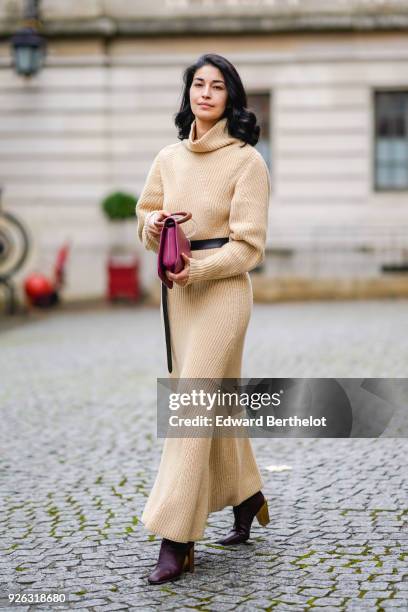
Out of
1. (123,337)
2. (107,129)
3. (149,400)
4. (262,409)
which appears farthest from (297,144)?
(262,409)

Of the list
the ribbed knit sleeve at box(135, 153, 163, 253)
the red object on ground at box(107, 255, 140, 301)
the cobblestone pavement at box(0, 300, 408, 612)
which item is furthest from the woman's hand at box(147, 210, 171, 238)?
the red object on ground at box(107, 255, 140, 301)

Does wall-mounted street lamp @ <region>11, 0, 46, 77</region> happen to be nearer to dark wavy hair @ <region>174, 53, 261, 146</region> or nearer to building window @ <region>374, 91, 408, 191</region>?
building window @ <region>374, 91, 408, 191</region>

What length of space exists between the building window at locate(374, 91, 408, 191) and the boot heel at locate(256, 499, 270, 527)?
1708 centimetres

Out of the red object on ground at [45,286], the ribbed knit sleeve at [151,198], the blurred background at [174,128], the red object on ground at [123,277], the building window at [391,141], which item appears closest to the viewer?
the ribbed knit sleeve at [151,198]

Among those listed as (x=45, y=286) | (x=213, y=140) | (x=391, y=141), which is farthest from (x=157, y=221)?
(x=391, y=141)

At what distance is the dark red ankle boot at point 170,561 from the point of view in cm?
450

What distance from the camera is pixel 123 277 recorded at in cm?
2047

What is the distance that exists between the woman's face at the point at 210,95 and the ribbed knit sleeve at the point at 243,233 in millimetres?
267

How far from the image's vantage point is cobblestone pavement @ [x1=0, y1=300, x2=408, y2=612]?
174 inches

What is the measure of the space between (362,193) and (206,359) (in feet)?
55.9

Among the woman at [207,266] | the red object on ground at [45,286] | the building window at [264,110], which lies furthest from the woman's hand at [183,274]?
the building window at [264,110]

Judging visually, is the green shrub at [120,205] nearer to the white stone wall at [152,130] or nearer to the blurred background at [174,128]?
the blurred background at [174,128]

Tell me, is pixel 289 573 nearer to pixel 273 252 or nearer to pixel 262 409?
pixel 262 409

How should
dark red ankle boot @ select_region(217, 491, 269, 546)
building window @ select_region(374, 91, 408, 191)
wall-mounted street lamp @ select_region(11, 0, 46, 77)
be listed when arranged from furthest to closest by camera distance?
building window @ select_region(374, 91, 408, 191), wall-mounted street lamp @ select_region(11, 0, 46, 77), dark red ankle boot @ select_region(217, 491, 269, 546)
